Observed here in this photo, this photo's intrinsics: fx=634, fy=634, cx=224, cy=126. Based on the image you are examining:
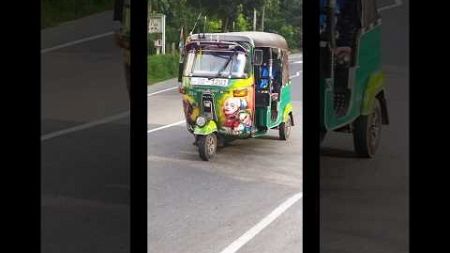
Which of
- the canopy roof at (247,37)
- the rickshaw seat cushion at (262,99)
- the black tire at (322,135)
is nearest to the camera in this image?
the black tire at (322,135)

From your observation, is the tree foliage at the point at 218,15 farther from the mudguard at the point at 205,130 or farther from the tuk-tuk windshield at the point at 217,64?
the mudguard at the point at 205,130

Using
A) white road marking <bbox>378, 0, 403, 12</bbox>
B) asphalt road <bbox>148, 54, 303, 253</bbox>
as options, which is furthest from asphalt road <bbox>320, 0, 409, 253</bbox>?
asphalt road <bbox>148, 54, 303, 253</bbox>

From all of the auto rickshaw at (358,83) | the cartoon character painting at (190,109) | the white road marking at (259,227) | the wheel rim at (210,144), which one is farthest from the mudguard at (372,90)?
the cartoon character painting at (190,109)

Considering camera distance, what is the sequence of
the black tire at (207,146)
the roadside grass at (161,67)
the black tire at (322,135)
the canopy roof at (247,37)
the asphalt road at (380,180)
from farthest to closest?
the black tire at (207,146) → the canopy roof at (247,37) → the roadside grass at (161,67) → the black tire at (322,135) → the asphalt road at (380,180)

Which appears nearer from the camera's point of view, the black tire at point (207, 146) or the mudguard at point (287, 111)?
the mudguard at point (287, 111)

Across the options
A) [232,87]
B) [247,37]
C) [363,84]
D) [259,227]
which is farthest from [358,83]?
[232,87]

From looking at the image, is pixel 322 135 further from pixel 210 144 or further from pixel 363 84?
pixel 210 144

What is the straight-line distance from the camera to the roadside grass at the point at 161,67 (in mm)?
3121

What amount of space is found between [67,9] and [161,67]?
0.58 metres

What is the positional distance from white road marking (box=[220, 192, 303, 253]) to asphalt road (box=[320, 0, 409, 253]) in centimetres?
49

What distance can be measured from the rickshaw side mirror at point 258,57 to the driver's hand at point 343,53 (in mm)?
806

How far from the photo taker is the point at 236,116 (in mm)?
3748
